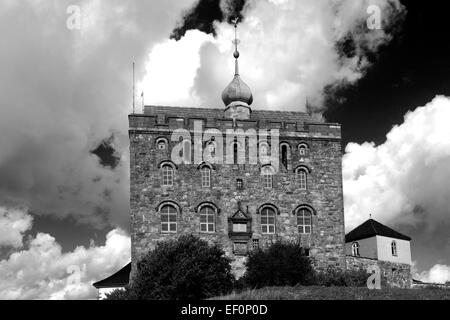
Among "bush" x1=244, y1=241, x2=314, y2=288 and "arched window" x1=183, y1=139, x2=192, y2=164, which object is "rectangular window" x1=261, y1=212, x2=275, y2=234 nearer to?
"bush" x1=244, y1=241, x2=314, y2=288

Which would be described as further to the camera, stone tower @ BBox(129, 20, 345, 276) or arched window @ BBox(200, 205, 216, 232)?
arched window @ BBox(200, 205, 216, 232)

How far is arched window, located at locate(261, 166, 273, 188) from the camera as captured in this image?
42188mm

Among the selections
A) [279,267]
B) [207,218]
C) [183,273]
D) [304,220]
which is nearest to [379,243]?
[304,220]

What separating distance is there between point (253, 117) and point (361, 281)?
13.2m

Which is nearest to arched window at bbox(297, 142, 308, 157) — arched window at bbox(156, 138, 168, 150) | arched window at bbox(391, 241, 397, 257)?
arched window at bbox(156, 138, 168, 150)

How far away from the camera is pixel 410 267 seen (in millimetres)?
48781

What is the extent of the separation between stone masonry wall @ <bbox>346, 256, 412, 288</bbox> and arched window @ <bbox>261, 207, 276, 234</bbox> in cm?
551

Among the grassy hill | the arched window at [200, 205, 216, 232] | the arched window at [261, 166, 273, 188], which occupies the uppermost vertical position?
the arched window at [261, 166, 273, 188]

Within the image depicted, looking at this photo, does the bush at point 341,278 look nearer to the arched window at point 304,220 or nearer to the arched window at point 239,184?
the arched window at point 304,220

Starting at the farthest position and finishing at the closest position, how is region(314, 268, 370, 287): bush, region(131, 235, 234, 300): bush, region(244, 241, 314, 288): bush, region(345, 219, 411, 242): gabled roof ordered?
1. region(345, 219, 411, 242): gabled roof
2. region(314, 268, 370, 287): bush
3. region(244, 241, 314, 288): bush
4. region(131, 235, 234, 300): bush

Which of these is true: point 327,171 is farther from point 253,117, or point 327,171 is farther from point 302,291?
point 302,291

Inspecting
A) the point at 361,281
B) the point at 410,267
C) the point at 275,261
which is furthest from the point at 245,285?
the point at 410,267

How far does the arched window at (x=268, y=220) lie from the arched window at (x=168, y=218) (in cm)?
535

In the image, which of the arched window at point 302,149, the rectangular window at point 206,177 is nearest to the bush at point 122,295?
the rectangular window at point 206,177
